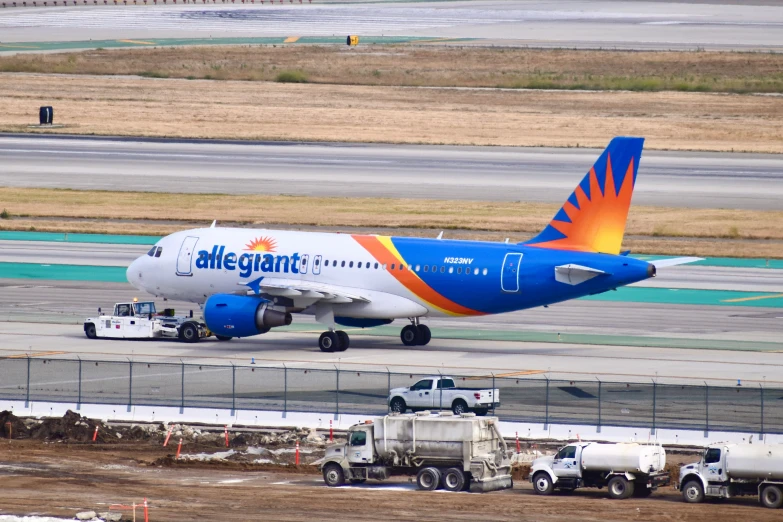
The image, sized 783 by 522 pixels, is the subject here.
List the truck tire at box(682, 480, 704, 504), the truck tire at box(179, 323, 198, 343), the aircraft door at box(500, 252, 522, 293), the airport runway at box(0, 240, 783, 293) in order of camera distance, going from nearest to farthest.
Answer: the truck tire at box(682, 480, 704, 504)
the aircraft door at box(500, 252, 522, 293)
the truck tire at box(179, 323, 198, 343)
the airport runway at box(0, 240, 783, 293)

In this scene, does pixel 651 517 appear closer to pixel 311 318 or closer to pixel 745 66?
pixel 311 318

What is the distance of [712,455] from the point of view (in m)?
37.0

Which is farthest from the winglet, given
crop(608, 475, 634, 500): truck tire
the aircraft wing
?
crop(608, 475, 634, 500): truck tire

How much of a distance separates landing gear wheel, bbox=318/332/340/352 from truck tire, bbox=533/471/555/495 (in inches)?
922

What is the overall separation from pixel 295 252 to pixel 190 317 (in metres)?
6.37

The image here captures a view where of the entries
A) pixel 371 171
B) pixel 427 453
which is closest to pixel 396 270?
pixel 427 453

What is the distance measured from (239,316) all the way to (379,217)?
3884 cm

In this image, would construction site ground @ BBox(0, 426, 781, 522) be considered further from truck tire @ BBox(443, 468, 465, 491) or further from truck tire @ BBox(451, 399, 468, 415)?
truck tire @ BBox(451, 399, 468, 415)

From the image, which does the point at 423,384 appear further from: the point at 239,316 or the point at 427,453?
the point at 239,316

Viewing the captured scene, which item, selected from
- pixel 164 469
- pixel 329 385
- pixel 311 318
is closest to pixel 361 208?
pixel 311 318

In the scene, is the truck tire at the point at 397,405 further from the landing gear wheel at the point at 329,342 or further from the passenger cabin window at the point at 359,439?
the landing gear wheel at the point at 329,342

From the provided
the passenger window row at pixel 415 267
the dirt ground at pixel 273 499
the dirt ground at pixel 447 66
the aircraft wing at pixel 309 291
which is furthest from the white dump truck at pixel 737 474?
the dirt ground at pixel 447 66

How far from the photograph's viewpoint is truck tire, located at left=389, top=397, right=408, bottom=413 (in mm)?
46928

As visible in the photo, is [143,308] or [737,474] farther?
[143,308]
